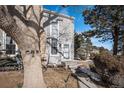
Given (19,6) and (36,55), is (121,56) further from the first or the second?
(19,6)

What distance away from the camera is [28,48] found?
2.84 metres

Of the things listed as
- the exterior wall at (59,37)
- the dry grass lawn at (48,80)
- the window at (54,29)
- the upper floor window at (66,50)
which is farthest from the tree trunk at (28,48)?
the window at (54,29)

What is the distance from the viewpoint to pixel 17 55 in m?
4.64

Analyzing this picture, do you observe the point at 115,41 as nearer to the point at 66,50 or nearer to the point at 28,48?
the point at 28,48

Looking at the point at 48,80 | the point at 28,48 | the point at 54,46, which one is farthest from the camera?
the point at 54,46

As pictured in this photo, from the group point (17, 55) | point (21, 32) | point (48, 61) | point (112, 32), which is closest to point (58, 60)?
point (48, 61)

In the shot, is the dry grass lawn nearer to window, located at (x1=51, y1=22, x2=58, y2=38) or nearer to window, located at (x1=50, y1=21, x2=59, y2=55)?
window, located at (x1=50, y1=21, x2=59, y2=55)

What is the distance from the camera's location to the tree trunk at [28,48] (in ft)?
8.73

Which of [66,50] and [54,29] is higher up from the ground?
[54,29]

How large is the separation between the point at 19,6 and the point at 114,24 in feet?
5.72

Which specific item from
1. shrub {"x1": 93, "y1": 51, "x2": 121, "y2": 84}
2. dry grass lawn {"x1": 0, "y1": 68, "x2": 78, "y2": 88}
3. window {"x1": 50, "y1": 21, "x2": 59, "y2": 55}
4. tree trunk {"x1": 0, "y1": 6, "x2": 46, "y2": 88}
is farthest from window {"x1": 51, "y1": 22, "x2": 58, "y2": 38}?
tree trunk {"x1": 0, "y1": 6, "x2": 46, "y2": 88}

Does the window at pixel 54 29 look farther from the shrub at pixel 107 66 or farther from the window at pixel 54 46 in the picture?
the shrub at pixel 107 66

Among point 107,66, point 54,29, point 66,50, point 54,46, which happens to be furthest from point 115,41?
point 54,29

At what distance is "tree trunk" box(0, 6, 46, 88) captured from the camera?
8.73ft
